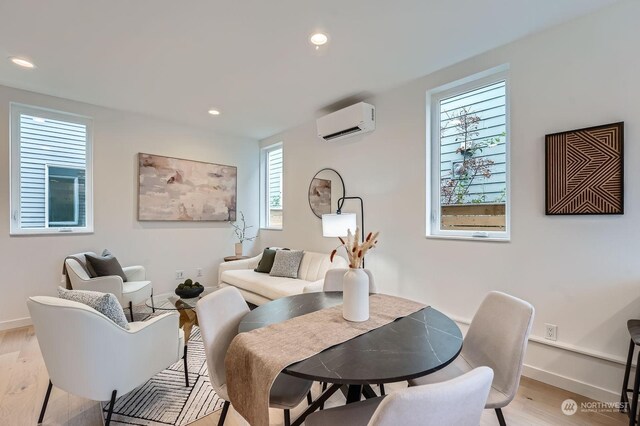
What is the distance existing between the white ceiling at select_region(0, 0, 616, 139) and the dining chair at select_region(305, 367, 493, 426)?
2.10 m

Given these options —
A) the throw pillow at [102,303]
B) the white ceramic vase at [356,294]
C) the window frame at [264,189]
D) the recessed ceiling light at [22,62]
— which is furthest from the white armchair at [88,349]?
the window frame at [264,189]

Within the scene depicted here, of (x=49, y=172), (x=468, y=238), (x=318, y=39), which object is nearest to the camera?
(x=318, y=39)

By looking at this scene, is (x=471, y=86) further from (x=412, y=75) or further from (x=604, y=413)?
(x=604, y=413)

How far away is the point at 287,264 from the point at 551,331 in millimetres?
2655

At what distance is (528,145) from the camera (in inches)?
89.7

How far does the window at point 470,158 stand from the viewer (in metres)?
2.50

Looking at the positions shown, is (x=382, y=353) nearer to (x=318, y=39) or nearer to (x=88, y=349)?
(x=88, y=349)

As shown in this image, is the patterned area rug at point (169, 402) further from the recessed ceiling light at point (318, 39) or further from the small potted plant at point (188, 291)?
the recessed ceiling light at point (318, 39)

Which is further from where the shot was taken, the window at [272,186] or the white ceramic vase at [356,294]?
the window at [272,186]

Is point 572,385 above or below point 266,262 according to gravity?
below

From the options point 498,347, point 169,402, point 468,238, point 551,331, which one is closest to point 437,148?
point 468,238

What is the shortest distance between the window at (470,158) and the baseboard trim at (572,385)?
3.36ft

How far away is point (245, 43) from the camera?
7.65 feet

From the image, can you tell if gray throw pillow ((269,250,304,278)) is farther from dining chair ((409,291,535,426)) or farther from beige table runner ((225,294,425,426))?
dining chair ((409,291,535,426))
